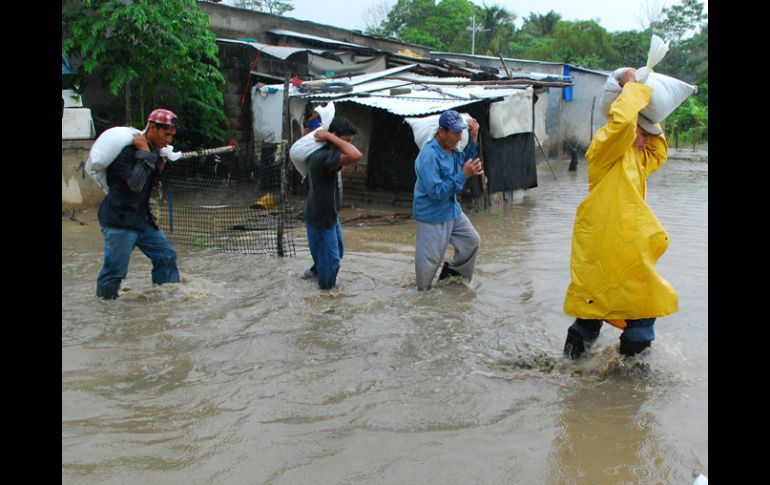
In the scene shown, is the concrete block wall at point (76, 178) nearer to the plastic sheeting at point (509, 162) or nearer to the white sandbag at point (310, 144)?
the white sandbag at point (310, 144)

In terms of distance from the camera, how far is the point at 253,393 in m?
4.25

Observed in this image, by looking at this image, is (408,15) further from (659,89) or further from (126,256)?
(659,89)

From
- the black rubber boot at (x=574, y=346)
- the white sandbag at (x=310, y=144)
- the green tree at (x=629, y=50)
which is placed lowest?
the black rubber boot at (x=574, y=346)

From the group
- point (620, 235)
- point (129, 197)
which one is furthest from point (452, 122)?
point (129, 197)

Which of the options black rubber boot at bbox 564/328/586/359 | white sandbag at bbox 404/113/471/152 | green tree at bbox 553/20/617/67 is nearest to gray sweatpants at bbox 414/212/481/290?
white sandbag at bbox 404/113/471/152

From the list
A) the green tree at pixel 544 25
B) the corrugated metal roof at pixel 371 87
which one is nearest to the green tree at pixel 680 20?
the green tree at pixel 544 25

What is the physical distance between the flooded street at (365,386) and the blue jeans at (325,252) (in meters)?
0.17

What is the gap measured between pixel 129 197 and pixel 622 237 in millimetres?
3759

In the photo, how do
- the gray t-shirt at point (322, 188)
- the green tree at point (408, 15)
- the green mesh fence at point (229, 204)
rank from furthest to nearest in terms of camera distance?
the green tree at point (408, 15) < the green mesh fence at point (229, 204) < the gray t-shirt at point (322, 188)

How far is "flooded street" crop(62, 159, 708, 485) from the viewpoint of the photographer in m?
3.42

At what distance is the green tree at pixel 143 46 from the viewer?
1127 cm

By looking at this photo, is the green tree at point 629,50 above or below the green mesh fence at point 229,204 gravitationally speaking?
above

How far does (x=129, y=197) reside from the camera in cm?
557
